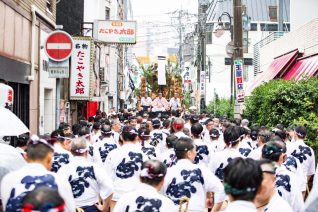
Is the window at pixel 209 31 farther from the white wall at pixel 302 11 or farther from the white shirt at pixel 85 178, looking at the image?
the white shirt at pixel 85 178

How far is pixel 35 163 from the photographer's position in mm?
5750

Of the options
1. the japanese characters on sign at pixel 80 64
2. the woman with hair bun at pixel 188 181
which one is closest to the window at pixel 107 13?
the japanese characters on sign at pixel 80 64

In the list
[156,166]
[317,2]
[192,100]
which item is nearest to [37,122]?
[156,166]

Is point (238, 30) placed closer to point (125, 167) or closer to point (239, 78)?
point (239, 78)

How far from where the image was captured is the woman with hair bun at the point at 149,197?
216 inches

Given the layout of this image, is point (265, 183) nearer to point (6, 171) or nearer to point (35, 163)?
point (35, 163)

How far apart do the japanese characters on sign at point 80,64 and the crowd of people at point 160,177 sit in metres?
10.3

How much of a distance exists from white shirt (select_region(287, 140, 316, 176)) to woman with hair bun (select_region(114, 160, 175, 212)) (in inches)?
203

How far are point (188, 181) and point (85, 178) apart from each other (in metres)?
1.44

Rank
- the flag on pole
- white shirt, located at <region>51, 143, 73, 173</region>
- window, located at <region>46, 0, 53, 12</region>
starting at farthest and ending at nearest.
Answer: the flag on pole < window, located at <region>46, 0, 53, 12</region> < white shirt, located at <region>51, 143, 73, 173</region>

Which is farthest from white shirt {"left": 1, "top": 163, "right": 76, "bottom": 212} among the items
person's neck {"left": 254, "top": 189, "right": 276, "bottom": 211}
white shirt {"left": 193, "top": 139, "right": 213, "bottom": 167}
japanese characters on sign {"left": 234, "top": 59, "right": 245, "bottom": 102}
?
japanese characters on sign {"left": 234, "top": 59, "right": 245, "bottom": 102}

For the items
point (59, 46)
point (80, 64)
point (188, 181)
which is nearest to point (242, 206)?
point (188, 181)

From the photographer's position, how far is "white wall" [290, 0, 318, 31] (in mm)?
28547

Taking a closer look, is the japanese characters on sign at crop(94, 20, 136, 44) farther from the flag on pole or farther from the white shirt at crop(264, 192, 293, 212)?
the white shirt at crop(264, 192, 293, 212)
